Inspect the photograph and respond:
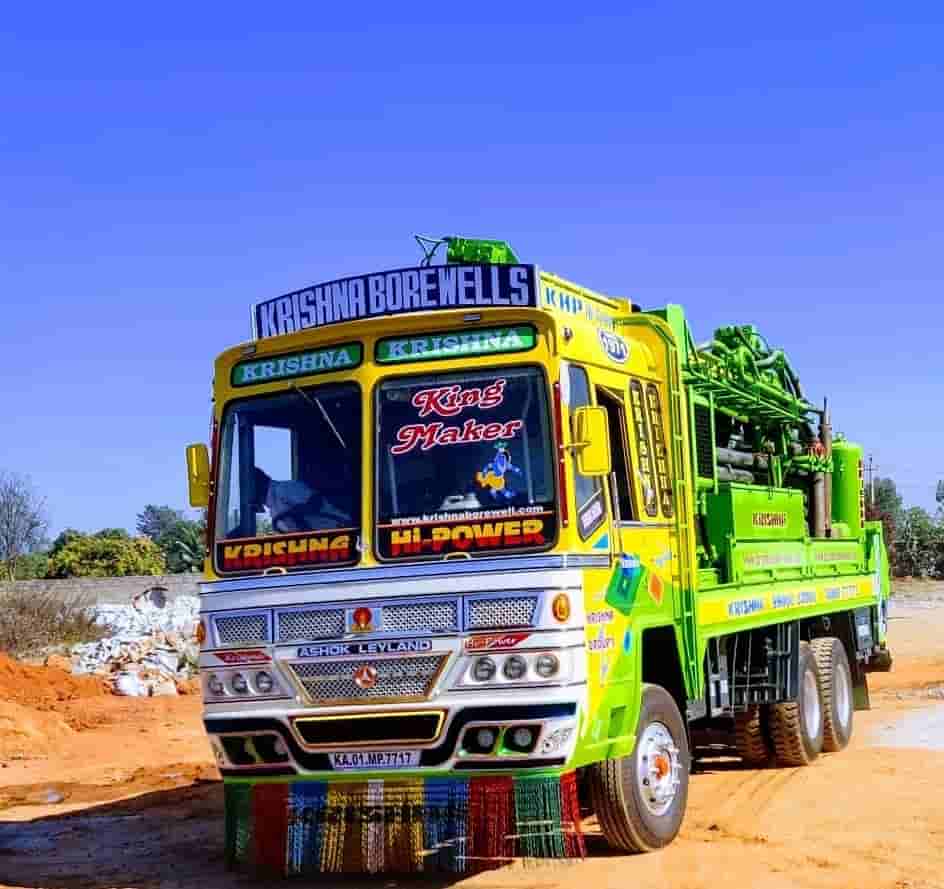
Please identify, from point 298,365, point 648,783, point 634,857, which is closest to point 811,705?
point 648,783

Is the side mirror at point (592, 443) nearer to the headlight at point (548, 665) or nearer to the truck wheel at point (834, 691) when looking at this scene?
the headlight at point (548, 665)

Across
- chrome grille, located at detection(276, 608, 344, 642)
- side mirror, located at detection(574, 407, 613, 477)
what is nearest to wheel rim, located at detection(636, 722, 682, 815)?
side mirror, located at detection(574, 407, 613, 477)

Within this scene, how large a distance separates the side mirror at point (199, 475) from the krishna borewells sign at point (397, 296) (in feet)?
2.72

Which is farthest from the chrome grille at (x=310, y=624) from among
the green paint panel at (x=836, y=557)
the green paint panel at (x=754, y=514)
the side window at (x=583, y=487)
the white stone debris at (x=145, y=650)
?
the white stone debris at (x=145, y=650)

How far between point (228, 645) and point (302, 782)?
35.8 inches

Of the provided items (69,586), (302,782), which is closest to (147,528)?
(69,586)

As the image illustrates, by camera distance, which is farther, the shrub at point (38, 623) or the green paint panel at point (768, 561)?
the shrub at point (38, 623)

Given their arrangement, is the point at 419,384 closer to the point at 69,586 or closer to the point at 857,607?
the point at 857,607

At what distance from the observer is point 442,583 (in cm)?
748

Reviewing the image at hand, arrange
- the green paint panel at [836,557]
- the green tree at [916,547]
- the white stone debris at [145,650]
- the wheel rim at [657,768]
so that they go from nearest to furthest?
1. the wheel rim at [657,768]
2. the green paint panel at [836,557]
3. the white stone debris at [145,650]
4. the green tree at [916,547]

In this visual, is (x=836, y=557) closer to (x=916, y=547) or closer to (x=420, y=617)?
(x=420, y=617)

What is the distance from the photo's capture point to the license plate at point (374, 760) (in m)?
7.53

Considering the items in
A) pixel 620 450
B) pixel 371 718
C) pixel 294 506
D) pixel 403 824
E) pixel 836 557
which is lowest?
pixel 403 824

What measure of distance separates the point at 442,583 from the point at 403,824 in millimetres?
1374
